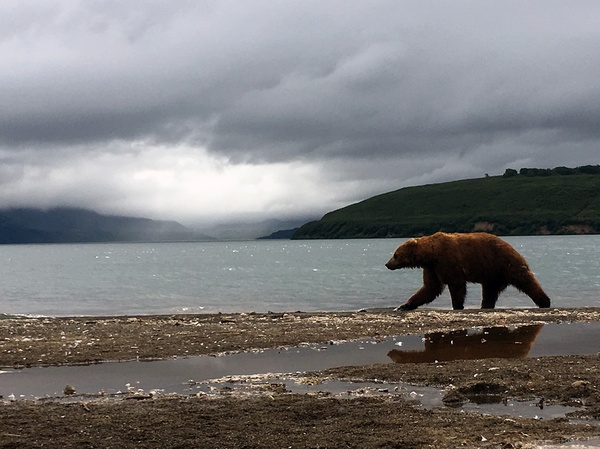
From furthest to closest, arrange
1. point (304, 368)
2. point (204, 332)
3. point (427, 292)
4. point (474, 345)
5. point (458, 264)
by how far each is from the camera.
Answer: point (458, 264) < point (427, 292) < point (204, 332) < point (474, 345) < point (304, 368)

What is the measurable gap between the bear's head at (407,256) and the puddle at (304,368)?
7.70m

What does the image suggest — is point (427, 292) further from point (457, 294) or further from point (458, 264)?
point (458, 264)

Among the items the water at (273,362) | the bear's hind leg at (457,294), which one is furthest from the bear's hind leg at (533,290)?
the water at (273,362)

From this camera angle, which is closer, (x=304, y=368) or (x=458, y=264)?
(x=304, y=368)

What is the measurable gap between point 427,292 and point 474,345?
993 cm

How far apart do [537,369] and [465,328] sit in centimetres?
733

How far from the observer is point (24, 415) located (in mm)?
9547

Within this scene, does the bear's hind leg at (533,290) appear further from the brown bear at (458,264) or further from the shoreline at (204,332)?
the shoreline at (204,332)

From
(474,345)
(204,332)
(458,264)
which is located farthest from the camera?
(458,264)

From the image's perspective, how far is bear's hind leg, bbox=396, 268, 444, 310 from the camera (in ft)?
84.9

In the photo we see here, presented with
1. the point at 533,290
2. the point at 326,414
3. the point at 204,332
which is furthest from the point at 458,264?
the point at 326,414

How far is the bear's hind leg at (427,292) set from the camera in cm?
2589

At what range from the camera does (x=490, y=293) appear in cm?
2762

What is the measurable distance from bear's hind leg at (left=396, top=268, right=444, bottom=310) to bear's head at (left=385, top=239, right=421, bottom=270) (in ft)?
2.10
